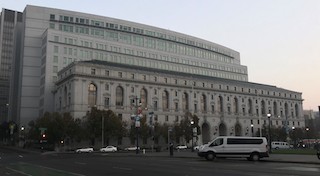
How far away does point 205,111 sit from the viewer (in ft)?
444

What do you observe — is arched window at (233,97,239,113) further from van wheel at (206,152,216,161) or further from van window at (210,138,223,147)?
van wheel at (206,152,216,161)

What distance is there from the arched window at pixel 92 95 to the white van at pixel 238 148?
75291mm


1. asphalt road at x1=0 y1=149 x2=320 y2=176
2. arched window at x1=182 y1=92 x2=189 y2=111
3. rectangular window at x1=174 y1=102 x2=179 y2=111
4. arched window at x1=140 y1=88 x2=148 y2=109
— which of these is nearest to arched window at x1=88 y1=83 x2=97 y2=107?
arched window at x1=140 y1=88 x2=148 y2=109

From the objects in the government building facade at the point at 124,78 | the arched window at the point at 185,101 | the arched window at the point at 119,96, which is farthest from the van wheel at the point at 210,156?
the arched window at the point at 185,101

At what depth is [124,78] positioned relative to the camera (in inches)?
4515

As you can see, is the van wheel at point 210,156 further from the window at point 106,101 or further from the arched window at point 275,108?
the arched window at point 275,108

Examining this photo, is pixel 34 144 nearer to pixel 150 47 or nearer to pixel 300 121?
pixel 150 47

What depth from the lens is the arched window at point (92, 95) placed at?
109 meters

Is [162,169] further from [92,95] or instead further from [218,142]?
[92,95]

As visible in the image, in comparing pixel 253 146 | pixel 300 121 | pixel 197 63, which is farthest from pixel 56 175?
pixel 300 121

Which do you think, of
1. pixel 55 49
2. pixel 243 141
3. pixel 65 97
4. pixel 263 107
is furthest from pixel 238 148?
pixel 263 107

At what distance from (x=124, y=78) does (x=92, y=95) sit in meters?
11.9

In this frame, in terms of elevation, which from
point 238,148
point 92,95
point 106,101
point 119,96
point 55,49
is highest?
point 55,49

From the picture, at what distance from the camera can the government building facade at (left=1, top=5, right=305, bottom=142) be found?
4409 inches
